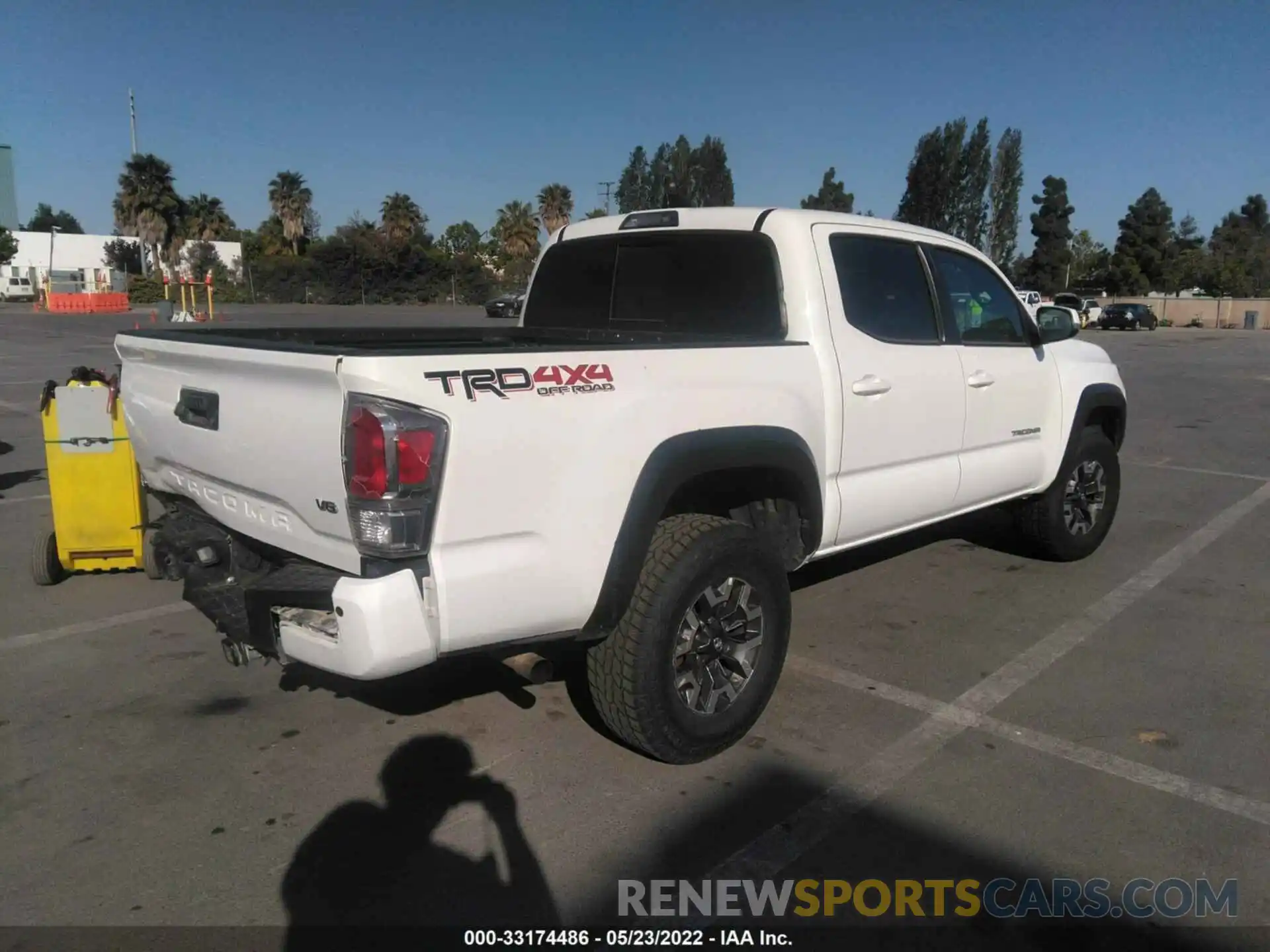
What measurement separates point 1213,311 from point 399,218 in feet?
175

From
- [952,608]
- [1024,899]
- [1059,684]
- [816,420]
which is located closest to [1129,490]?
[952,608]

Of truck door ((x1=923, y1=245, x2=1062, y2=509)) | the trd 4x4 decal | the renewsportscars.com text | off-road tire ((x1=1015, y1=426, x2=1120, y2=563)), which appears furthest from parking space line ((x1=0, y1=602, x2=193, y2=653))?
off-road tire ((x1=1015, y1=426, x2=1120, y2=563))

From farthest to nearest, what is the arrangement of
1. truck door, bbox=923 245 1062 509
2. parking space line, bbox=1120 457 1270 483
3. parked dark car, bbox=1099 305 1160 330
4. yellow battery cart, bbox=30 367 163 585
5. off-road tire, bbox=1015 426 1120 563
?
parked dark car, bbox=1099 305 1160 330 → parking space line, bbox=1120 457 1270 483 → off-road tire, bbox=1015 426 1120 563 → yellow battery cart, bbox=30 367 163 585 → truck door, bbox=923 245 1062 509

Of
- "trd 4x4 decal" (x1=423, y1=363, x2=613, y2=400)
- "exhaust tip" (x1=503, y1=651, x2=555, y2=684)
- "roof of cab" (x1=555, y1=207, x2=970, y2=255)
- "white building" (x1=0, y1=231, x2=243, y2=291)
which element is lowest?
"exhaust tip" (x1=503, y1=651, x2=555, y2=684)

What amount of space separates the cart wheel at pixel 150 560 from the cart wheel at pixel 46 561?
1.43 ft

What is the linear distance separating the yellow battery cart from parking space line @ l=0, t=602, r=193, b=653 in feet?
0.79

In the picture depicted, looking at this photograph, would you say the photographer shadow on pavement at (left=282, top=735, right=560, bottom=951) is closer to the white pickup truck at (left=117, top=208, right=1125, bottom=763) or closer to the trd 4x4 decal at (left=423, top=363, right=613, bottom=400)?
the white pickup truck at (left=117, top=208, right=1125, bottom=763)

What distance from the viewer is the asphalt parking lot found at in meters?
2.86

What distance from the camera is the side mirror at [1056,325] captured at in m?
5.37

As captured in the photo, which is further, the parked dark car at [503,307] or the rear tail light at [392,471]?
the parked dark car at [503,307]

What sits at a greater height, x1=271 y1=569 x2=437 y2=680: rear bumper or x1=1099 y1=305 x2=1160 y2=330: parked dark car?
x1=1099 y1=305 x2=1160 y2=330: parked dark car

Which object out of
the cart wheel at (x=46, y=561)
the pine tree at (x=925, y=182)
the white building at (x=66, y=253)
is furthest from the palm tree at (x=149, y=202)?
the cart wheel at (x=46, y=561)

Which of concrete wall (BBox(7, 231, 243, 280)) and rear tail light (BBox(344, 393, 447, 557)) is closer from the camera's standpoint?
rear tail light (BBox(344, 393, 447, 557))

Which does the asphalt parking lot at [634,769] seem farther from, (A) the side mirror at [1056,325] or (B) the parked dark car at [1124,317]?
(B) the parked dark car at [1124,317]
